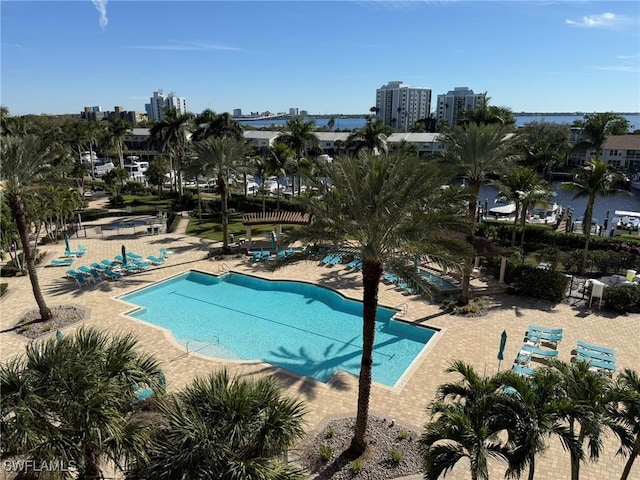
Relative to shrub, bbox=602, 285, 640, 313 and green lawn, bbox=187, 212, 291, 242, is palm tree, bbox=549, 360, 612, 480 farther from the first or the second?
green lawn, bbox=187, 212, 291, 242

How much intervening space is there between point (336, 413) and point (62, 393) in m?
7.66

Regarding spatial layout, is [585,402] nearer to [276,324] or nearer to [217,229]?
[276,324]

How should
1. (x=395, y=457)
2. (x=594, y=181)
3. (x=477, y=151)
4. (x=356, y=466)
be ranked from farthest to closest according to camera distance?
1. (x=594, y=181)
2. (x=477, y=151)
3. (x=395, y=457)
4. (x=356, y=466)

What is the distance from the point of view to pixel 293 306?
21.9 meters

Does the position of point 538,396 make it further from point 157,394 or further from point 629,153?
point 629,153

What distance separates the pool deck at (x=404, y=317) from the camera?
12.7m

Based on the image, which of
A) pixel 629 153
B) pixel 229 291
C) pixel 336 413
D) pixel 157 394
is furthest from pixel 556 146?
pixel 157 394

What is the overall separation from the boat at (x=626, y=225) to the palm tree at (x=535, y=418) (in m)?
32.5

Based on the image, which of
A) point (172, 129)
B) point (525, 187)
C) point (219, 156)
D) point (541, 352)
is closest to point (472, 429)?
point (541, 352)

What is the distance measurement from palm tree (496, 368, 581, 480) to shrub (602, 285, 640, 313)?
14828 mm

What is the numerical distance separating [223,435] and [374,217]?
5.45m

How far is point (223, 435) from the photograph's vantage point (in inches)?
281

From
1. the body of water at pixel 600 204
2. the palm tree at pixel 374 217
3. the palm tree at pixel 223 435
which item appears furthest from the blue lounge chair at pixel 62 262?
the body of water at pixel 600 204

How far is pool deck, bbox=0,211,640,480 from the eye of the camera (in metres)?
12.7
